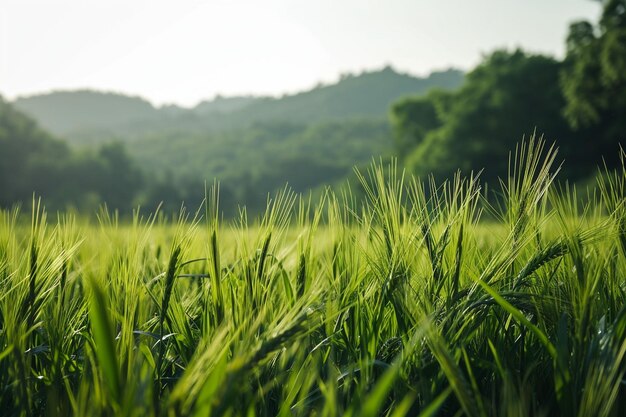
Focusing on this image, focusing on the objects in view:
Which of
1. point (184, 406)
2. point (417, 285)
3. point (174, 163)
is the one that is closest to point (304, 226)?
point (417, 285)

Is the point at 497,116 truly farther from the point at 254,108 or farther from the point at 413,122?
the point at 254,108

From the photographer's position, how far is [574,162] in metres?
31.5

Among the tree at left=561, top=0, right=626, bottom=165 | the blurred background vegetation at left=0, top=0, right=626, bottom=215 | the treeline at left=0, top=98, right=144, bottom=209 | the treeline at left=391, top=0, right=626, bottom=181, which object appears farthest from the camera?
the treeline at left=0, top=98, right=144, bottom=209

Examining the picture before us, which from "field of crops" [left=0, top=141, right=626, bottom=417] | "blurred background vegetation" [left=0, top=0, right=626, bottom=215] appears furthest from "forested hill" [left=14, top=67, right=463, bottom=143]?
"field of crops" [left=0, top=141, right=626, bottom=417]

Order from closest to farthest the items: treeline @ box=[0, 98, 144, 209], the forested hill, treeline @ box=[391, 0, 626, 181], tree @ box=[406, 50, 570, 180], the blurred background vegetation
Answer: treeline @ box=[391, 0, 626, 181], the blurred background vegetation, tree @ box=[406, 50, 570, 180], treeline @ box=[0, 98, 144, 209], the forested hill

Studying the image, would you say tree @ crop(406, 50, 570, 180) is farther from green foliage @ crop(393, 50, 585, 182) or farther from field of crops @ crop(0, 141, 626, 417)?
field of crops @ crop(0, 141, 626, 417)

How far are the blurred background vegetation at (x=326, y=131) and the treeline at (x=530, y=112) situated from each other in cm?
7

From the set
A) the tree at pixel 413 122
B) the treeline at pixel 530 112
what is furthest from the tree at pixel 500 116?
the tree at pixel 413 122

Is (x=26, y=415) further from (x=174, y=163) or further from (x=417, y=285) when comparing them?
(x=174, y=163)

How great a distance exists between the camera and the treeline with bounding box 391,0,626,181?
23172 mm

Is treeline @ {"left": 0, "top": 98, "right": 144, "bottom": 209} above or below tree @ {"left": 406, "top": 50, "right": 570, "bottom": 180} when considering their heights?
below

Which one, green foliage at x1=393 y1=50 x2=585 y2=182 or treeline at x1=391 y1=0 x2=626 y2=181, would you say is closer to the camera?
treeline at x1=391 y1=0 x2=626 y2=181

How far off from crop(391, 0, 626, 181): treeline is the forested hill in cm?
8930

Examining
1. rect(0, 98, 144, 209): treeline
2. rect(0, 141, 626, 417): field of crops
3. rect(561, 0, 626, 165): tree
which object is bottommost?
rect(0, 98, 144, 209): treeline
